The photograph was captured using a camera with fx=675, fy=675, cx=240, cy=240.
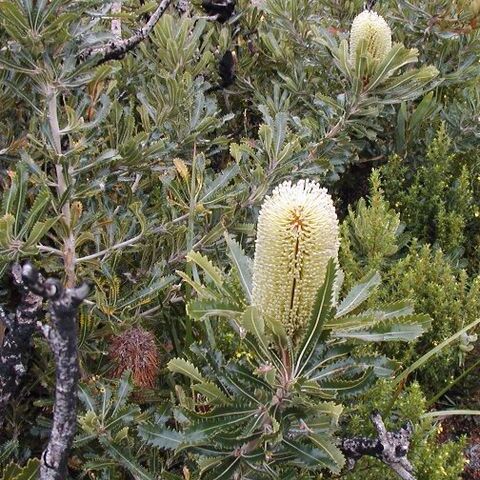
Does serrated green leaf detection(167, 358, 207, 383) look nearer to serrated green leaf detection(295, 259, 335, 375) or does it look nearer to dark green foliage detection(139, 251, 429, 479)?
dark green foliage detection(139, 251, 429, 479)

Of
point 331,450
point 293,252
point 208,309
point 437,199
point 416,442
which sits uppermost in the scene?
point 437,199

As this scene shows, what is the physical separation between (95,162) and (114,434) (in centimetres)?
83

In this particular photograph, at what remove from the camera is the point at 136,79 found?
2980 mm

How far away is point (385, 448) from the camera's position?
6.10ft

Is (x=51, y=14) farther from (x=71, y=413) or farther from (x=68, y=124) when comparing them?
(x=71, y=413)

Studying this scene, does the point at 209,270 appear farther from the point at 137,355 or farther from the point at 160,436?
the point at 137,355

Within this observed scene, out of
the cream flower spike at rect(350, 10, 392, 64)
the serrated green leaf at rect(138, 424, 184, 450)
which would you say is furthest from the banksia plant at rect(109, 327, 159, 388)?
the cream flower spike at rect(350, 10, 392, 64)

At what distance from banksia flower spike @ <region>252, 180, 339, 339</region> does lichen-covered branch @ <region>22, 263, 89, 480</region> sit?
0.40m

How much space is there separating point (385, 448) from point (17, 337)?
1.05 meters

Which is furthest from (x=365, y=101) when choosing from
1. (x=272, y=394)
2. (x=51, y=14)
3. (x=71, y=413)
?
(x=71, y=413)

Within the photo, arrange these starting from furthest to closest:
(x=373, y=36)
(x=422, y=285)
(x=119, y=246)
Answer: (x=422, y=285)
(x=373, y=36)
(x=119, y=246)

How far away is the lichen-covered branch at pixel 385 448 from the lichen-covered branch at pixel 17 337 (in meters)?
0.92

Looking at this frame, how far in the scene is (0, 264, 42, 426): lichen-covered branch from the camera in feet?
5.86

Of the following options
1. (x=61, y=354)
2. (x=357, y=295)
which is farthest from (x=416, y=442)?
(x=61, y=354)
